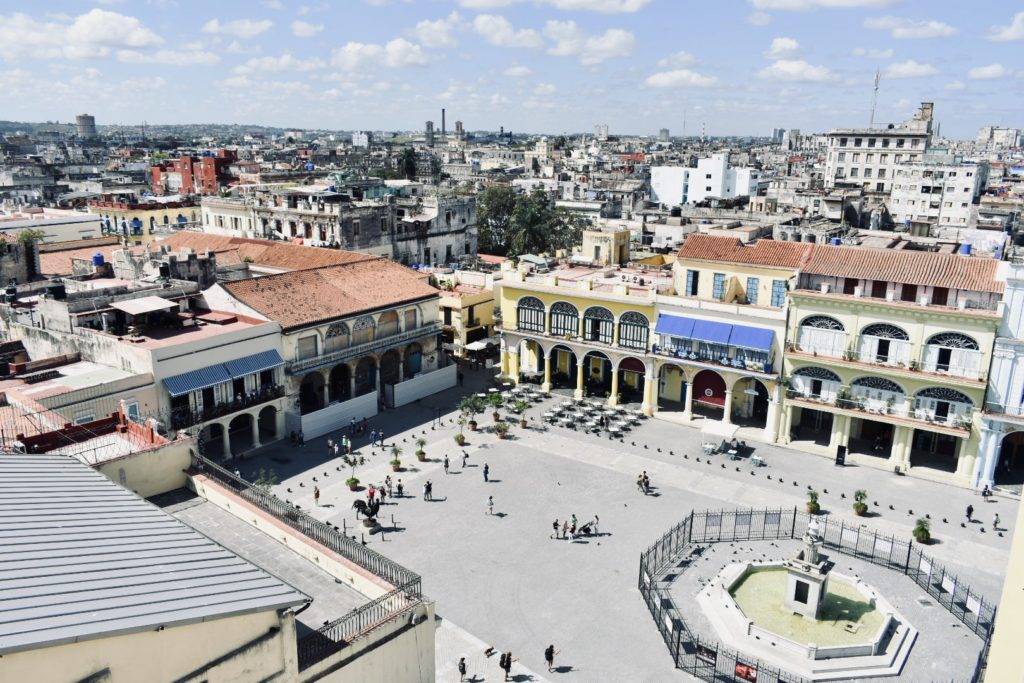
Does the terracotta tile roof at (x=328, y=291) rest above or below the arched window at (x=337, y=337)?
above

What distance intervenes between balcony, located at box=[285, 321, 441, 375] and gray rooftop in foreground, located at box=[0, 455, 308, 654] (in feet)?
96.1

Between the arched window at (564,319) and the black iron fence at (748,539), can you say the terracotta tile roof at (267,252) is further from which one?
the black iron fence at (748,539)

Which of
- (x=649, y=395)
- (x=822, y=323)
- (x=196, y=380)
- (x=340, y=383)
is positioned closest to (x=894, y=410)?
(x=822, y=323)

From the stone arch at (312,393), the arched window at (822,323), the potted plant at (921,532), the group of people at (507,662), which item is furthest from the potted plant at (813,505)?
the stone arch at (312,393)

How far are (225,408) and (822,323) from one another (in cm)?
3496

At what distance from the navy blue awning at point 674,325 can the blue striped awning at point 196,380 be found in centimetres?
2696

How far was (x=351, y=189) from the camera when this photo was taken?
9075 cm

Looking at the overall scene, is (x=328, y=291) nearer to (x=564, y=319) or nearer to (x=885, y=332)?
(x=564, y=319)

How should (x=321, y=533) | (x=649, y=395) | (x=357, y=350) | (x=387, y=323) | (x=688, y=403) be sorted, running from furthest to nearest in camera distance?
1. (x=387, y=323)
2. (x=649, y=395)
3. (x=688, y=403)
4. (x=357, y=350)
5. (x=321, y=533)

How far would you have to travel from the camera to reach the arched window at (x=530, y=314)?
184 feet

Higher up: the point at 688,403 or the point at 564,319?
the point at 564,319

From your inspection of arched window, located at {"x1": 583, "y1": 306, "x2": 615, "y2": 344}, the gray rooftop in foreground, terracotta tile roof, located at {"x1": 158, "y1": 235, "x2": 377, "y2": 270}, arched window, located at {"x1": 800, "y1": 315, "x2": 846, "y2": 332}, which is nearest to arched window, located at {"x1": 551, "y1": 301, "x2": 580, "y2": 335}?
arched window, located at {"x1": 583, "y1": 306, "x2": 615, "y2": 344}

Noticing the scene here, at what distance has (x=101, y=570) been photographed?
45.4ft

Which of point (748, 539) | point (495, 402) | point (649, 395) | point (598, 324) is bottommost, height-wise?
point (748, 539)
